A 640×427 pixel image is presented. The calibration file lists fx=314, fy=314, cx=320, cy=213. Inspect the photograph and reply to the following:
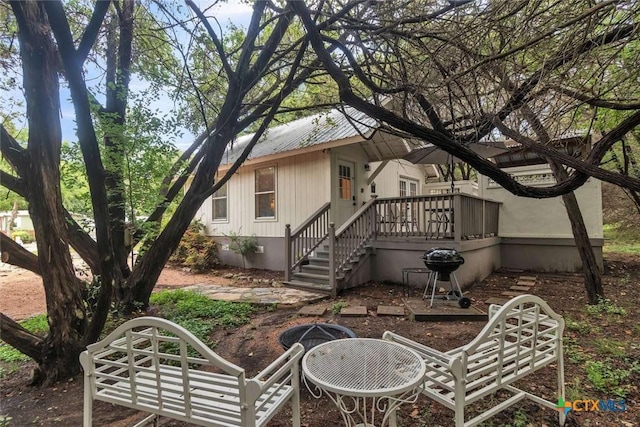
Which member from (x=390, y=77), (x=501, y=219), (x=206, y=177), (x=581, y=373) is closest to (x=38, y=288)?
(x=206, y=177)

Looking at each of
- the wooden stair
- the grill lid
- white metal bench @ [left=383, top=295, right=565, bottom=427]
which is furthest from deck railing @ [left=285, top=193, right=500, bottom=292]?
white metal bench @ [left=383, top=295, right=565, bottom=427]

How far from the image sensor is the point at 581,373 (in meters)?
3.16

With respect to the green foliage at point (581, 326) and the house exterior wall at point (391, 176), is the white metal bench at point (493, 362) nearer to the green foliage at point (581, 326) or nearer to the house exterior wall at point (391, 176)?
the green foliage at point (581, 326)

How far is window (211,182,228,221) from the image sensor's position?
11164mm

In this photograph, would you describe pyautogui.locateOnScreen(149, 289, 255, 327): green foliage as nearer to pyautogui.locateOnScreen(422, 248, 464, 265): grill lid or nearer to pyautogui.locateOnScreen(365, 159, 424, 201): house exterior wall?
pyautogui.locateOnScreen(422, 248, 464, 265): grill lid

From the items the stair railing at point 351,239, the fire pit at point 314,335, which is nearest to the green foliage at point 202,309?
the fire pit at point 314,335

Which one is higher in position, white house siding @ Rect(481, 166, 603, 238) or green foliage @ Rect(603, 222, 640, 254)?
white house siding @ Rect(481, 166, 603, 238)

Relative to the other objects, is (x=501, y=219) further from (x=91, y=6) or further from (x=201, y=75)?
(x=91, y=6)

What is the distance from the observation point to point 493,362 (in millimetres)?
2328

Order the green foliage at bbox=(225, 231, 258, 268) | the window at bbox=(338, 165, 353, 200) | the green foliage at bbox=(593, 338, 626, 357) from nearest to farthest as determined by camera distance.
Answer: the green foliage at bbox=(593, 338, 626, 357)
the window at bbox=(338, 165, 353, 200)
the green foliage at bbox=(225, 231, 258, 268)

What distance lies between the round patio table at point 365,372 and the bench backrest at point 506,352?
35 cm

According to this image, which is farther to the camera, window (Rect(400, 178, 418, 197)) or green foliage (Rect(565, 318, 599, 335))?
window (Rect(400, 178, 418, 197))

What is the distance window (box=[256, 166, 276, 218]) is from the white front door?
7.16 ft

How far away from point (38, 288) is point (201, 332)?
24.2ft
